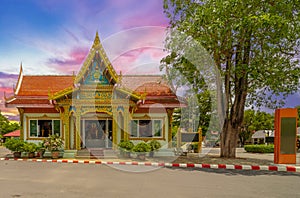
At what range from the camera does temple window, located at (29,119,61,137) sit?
52.4 ft

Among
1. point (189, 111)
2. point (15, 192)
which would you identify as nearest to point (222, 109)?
point (15, 192)

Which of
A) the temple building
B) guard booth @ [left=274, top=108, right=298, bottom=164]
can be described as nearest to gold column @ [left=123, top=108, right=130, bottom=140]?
the temple building

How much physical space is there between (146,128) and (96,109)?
126 inches

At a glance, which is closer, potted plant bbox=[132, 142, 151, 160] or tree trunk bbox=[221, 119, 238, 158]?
potted plant bbox=[132, 142, 151, 160]

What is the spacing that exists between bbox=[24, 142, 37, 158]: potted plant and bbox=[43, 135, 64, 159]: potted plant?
0.56m

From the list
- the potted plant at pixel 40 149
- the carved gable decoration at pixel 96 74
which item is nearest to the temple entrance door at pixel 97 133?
the potted plant at pixel 40 149

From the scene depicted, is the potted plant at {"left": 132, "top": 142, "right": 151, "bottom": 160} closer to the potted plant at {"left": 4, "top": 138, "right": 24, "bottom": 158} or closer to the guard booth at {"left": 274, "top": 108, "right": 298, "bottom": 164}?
the potted plant at {"left": 4, "top": 138, "right": 24, "bottom": 158}

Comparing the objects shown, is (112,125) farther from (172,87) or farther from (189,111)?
(189,111)

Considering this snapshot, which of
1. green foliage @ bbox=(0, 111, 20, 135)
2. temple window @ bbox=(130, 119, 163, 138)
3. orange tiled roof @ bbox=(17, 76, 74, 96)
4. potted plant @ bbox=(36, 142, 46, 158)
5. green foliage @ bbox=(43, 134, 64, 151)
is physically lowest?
green foliage @ bbox=(0, 111, 20, 135)

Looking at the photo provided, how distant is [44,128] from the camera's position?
16047 millimetres

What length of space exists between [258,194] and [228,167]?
4.87 metres

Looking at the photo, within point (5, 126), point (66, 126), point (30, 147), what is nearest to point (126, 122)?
point (66, 126)

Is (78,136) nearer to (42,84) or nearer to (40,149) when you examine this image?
(40,149)

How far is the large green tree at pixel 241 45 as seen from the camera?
1149 centimetres
